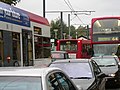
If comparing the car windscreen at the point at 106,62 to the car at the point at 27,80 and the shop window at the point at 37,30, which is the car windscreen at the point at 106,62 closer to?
the shop window at the point at 37,30

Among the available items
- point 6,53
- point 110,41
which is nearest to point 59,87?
point 6,53

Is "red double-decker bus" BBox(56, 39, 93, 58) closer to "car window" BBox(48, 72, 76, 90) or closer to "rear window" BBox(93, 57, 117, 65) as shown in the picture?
"rear window" BBox(93, 57, 117, 65)

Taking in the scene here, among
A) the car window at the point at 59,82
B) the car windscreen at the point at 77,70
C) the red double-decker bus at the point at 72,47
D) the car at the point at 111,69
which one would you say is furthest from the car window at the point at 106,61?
the red double-decker bus at the point at 72,47

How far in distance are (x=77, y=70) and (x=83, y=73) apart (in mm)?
331

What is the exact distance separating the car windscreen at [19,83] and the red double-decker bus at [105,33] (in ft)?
70.0

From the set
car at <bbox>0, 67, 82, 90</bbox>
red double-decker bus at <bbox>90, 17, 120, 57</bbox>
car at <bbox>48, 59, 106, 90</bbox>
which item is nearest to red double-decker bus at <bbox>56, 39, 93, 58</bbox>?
red double-decker bus at <bbox>90, 17, 120, 57</bbox>

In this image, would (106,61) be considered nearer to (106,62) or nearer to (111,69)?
(106,62)

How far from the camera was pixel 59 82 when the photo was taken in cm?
554

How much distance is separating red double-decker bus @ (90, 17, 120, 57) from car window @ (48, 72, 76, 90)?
20104mm

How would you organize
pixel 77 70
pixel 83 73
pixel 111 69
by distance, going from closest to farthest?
pixel 83 73 < pixel 77 70 < pixel 111 69

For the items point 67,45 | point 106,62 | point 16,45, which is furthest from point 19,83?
point 67,45

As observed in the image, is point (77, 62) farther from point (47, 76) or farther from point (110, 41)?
point (110, 41)

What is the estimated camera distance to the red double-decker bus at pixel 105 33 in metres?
26.1

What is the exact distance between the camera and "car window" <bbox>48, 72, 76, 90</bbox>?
5.12 metres
